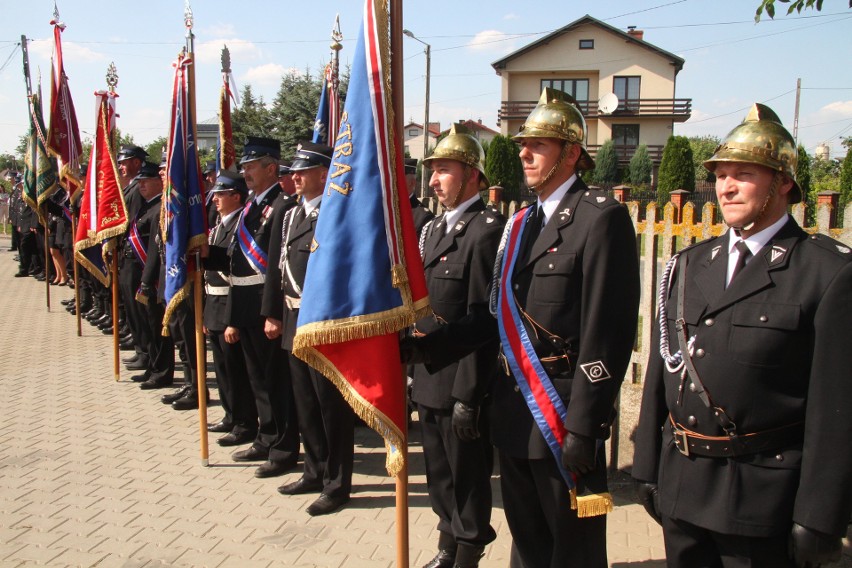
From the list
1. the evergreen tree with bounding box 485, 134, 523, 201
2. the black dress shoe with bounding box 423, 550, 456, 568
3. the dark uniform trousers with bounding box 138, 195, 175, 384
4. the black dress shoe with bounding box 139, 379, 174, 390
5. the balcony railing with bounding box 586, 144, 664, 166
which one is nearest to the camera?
the black dress shoe with bounding box 423, 550, 456, 568

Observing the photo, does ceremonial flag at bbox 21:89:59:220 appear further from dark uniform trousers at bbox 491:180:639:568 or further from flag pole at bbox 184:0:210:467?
dark uniform trousers at bbox 491:180:639:568

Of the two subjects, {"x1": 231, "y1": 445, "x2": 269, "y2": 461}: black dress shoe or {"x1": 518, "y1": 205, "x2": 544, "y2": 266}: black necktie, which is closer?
{"x1": 518, "y1": 205, "x2": 544, "y2": 266}: black necktie

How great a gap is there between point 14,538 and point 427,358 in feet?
10.1

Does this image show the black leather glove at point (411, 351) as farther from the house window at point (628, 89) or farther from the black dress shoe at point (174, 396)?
the house window at point (628, 89)

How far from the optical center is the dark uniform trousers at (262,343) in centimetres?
548

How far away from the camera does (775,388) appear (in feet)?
7.21

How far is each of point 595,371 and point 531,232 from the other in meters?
0.73

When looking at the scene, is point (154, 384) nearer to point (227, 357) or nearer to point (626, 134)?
point (227, 357)

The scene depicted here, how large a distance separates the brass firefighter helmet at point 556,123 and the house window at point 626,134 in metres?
41.2

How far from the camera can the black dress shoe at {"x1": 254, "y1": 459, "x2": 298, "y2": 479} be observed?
5.34 metres

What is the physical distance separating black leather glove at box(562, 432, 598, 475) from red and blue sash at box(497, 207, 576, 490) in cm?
9

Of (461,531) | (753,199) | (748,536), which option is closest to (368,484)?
(461,531)

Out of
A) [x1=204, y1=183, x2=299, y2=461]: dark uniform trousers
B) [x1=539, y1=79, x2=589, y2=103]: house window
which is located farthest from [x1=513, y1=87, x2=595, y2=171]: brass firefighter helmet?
[x1=539, y1=79, x2=589, y2=103]: house window

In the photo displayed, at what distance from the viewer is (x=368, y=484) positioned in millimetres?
5230
